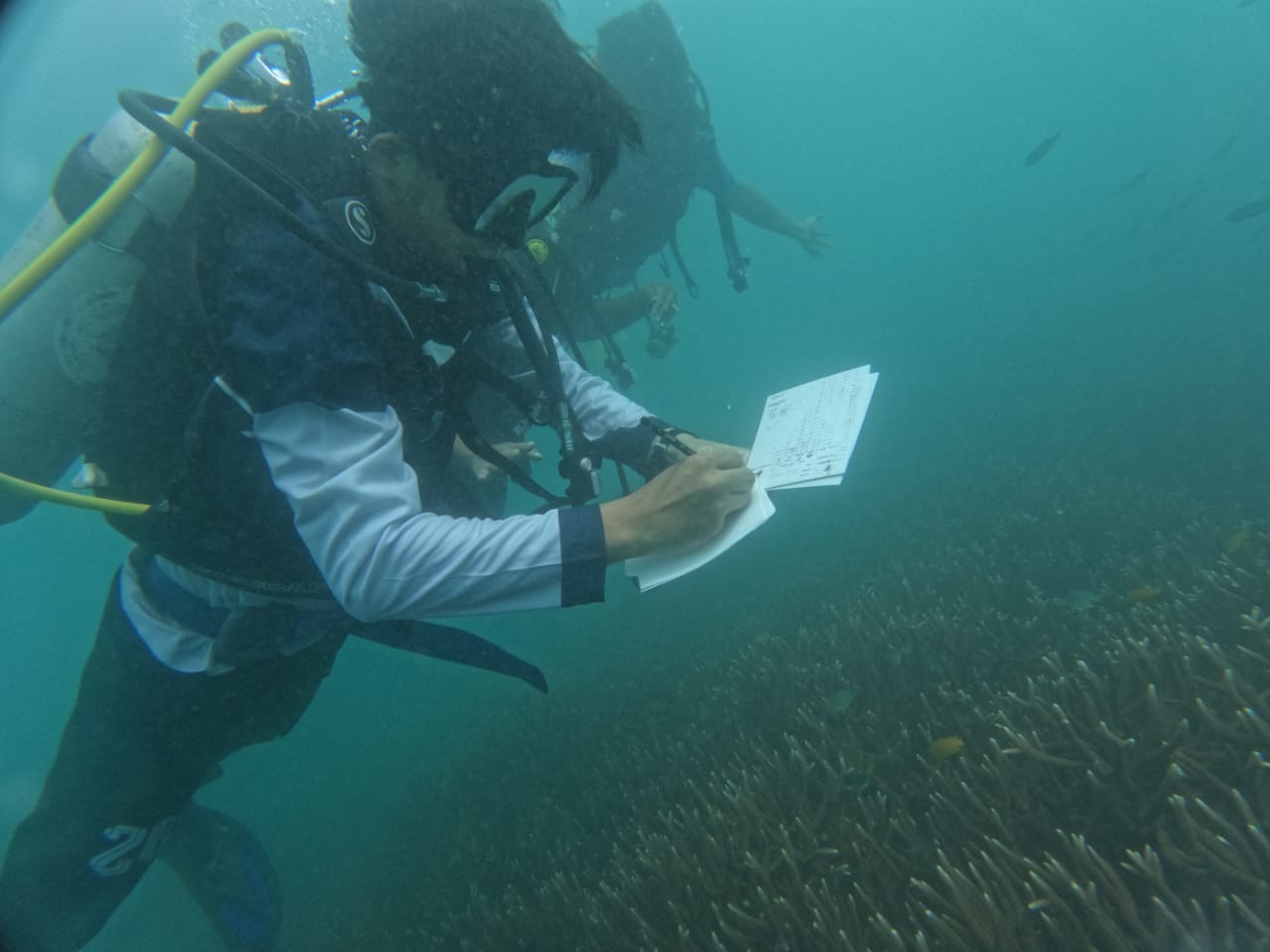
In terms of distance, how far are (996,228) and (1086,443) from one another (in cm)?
8186

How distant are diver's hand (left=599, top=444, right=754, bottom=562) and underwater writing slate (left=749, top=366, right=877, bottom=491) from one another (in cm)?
27

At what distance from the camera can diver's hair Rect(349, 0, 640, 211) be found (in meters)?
1.79

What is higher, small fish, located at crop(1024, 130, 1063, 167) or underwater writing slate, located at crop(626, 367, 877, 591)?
small fish, located at crop(1024, 130, 1063, 167)

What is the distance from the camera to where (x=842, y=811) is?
3.32 metres

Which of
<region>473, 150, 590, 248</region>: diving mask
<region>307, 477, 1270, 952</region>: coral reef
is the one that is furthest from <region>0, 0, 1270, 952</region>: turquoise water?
<region>473, 150, 590, 248</region>: diving mask

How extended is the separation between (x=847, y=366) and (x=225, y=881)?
1190 inches

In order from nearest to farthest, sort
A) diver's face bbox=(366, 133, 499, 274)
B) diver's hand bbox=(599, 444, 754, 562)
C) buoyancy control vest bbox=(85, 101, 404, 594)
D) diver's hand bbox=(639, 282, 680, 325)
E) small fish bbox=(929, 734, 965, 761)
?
buoyancy control vest bbox=(85, 101, 404, 594), diver's hand bbox=(599, 444, 754, 562), diver's face bbox=(366, 133, 499, 274), small fish bbox=(929, 734, 965, 761), diver's hand bbox=(639, 282, 680, 325)

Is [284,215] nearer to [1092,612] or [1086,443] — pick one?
[1092,612]

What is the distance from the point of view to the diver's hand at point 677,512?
71.4 inches

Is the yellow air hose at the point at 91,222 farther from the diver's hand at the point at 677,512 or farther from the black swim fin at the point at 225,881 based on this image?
the black swim fin at the point at 225,881

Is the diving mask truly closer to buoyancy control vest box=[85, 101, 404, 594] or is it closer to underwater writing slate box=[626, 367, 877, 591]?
buoyancy control vest box=[85, 101, 404, 594]

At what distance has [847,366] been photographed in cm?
3019

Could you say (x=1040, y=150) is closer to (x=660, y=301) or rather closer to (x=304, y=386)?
(x=660, y=301)

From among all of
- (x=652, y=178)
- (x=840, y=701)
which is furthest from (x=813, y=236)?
(x=840, y=701)
